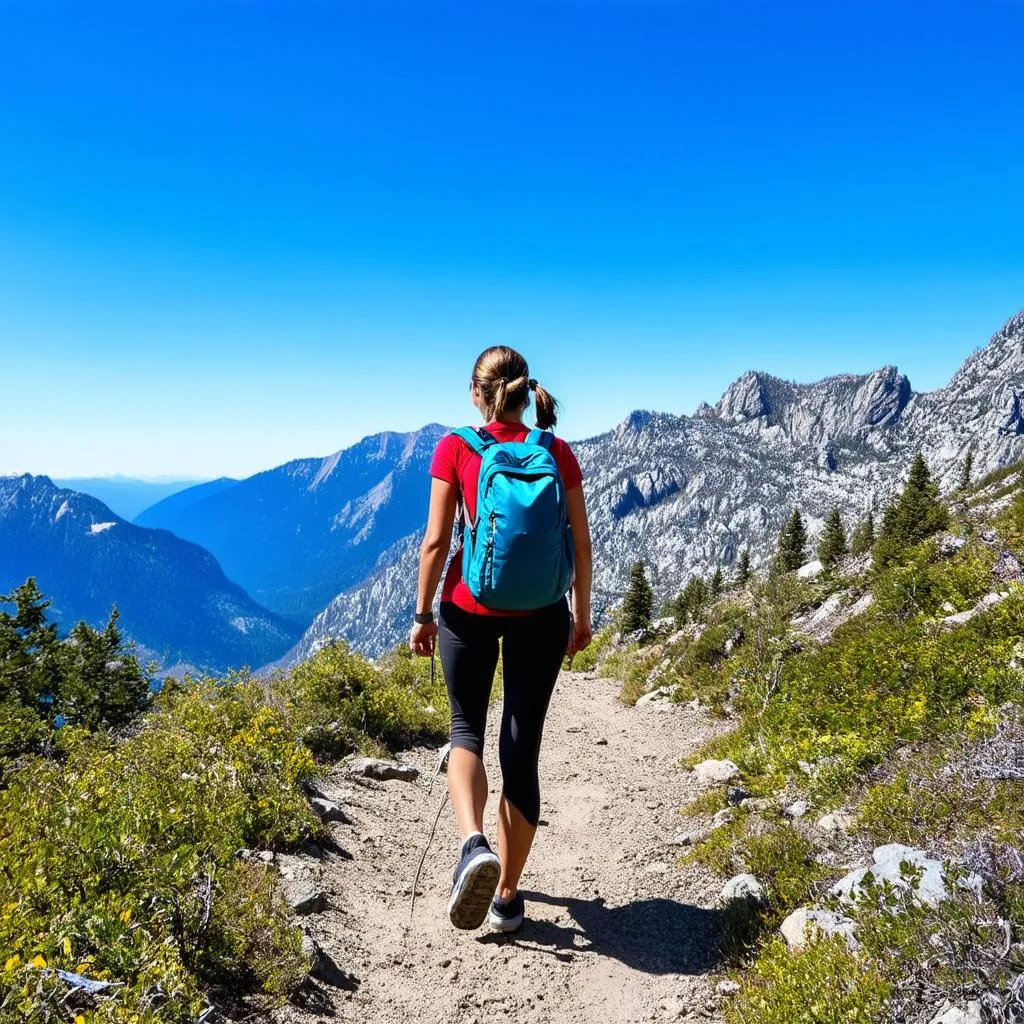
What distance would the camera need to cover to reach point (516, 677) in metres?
4.02

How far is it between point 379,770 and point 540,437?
5330 mm

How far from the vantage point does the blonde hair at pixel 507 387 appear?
4059 mm

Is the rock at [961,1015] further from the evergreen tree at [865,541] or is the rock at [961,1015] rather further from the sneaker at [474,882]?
the evergreen tree at [865,541]

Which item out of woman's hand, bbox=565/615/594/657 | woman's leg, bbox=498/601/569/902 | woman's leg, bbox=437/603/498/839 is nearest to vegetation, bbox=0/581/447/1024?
woman's leg, bbox=437/603/498/839

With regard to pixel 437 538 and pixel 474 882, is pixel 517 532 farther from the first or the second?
pixel 474 882

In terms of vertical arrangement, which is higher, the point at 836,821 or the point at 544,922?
the point at 836,821

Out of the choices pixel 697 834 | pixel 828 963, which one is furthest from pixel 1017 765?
pixel 697 834

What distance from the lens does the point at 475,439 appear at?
3.90 m

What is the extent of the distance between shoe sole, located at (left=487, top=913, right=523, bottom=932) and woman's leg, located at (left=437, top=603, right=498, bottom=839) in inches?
34.8

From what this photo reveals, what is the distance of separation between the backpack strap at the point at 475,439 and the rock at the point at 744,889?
3445 mm

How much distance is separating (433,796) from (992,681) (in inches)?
220

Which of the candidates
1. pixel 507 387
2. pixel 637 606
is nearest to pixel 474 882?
pixel 507 387

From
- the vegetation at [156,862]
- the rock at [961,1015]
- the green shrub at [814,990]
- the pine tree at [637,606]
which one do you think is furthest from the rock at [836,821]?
the pine tree at [637,606]

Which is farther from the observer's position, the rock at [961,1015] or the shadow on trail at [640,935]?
the shadow on trail at [640,935]
